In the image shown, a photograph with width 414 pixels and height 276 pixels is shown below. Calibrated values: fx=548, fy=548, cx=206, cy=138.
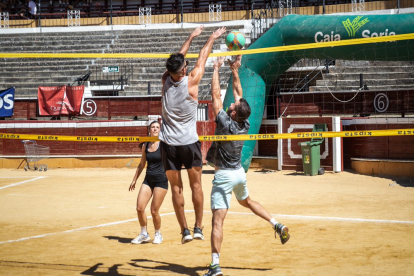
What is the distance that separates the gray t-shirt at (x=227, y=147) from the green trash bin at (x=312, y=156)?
36.2 ft

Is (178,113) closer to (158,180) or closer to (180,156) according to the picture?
(180,156)

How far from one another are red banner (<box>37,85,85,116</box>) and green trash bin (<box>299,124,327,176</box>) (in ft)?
33.0

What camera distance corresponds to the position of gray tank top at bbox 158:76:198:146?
6.79 m

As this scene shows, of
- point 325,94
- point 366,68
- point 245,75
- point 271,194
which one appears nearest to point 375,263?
point 271,194

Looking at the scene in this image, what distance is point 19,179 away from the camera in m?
18.1

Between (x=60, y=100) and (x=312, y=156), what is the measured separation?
36.7 ft

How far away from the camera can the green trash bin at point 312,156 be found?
17.4 m

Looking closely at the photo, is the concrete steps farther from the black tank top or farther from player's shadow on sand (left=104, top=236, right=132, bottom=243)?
player's shadow on sand (left=104, top=236, right=132, bottom=243)

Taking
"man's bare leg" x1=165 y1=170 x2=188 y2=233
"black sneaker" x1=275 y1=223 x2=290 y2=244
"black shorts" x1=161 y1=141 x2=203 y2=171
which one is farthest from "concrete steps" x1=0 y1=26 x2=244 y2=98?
"black sneaker" x1=275 y1=223 x2=290 y2=244

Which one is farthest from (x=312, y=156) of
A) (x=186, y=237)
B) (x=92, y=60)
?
(x=92, y=60)

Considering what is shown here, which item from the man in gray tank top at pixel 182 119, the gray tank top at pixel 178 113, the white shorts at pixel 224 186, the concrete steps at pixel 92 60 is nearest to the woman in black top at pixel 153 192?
the man in gray tank top at pixel 182 119

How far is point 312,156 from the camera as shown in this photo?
17438 mm

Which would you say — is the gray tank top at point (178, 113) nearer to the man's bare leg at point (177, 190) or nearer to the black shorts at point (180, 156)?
the black shorts at point (180, 156)

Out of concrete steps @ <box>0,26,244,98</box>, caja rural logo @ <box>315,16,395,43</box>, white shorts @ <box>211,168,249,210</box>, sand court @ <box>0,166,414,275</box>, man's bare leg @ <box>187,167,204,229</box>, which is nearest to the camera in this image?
white shorts @ <box>211,168,249,210</box>
